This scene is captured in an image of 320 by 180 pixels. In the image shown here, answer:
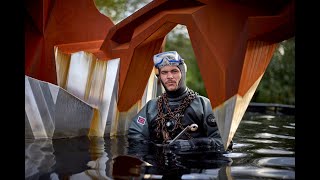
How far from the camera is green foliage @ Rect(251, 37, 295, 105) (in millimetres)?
13484

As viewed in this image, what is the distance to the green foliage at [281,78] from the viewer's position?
531 inches

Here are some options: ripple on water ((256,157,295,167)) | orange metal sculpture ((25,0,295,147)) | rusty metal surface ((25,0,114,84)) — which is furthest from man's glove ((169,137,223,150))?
rusty metal surface ((25,0,114,84))

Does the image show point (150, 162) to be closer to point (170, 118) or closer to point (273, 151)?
point (170, 118)

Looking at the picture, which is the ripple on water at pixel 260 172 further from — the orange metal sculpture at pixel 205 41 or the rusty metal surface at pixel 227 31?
the rusty metal surface at pixel 227 31

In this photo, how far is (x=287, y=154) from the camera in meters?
3.70

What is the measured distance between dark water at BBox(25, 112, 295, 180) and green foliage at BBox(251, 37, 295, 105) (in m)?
9.49

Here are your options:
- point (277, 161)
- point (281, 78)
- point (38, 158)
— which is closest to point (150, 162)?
point (38, 158)

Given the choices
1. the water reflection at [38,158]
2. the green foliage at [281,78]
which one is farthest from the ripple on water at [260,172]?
the green foliage at [281,78]

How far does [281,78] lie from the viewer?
13703 mm

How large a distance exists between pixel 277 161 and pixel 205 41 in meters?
1.47

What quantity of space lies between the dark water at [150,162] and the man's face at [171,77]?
2.43 feet

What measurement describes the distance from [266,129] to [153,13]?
2.83m
